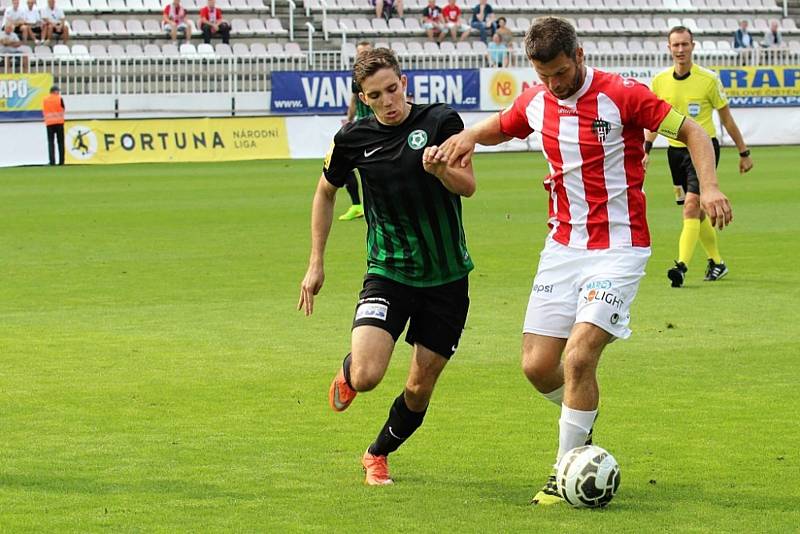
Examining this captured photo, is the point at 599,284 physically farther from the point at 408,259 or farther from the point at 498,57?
the point at 498,57

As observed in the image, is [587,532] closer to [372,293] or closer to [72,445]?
[372,293]

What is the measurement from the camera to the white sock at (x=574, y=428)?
5.86 meters

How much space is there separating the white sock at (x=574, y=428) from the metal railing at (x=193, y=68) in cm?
3098

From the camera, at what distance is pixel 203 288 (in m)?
13.0

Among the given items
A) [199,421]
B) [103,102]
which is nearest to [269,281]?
[199,421]

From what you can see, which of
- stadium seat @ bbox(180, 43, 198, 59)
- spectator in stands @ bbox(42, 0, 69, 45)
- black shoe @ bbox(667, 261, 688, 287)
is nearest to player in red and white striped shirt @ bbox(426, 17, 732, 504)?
black shoe @ bbox(667, 261, 688, 287)

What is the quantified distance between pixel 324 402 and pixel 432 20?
34.3m

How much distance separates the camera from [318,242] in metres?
6.64

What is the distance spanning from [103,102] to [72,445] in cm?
2984

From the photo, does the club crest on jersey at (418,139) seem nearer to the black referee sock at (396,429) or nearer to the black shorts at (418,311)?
the black shorts at (418,311)

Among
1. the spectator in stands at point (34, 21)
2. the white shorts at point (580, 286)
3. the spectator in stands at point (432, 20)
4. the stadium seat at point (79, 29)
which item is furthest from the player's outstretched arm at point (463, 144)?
the spectator in stands at point (432, 20)

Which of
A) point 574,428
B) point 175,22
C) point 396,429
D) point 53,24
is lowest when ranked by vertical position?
point 175,22

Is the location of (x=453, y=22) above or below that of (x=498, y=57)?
above

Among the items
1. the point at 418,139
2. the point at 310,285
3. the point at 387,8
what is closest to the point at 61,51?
the point at 387,8
